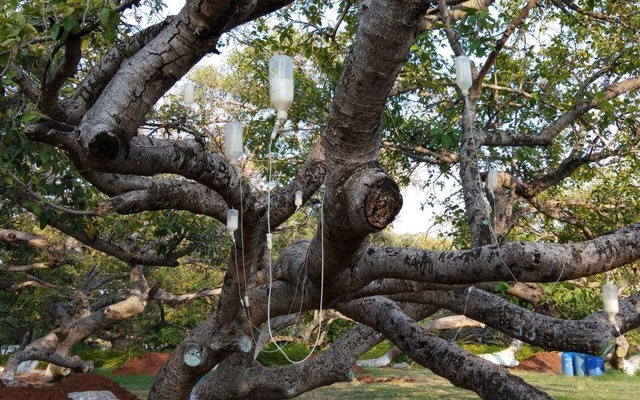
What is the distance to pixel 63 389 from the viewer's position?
8.09 m

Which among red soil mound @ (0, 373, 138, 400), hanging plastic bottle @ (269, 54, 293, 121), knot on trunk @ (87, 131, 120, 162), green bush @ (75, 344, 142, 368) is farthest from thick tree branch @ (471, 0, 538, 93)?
green bush @ (75, 344, 142, 368)

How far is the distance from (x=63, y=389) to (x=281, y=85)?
738cm

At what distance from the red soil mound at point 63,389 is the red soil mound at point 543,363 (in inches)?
446

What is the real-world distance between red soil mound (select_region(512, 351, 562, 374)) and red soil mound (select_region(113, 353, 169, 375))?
9596 mm

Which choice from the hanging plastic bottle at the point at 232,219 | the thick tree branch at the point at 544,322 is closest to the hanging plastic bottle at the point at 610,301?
the thick tree branch at the point at 544,322

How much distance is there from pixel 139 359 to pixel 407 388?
790cm

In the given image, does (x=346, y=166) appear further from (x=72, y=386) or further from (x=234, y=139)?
(x=72, y=386)

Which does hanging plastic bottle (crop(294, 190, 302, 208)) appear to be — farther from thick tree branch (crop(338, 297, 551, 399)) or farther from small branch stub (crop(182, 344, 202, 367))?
small branch stub (crop(182, 344, 202, 367))

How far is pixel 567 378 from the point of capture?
1398 cm

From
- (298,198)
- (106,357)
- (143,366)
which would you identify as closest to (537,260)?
(298,198)

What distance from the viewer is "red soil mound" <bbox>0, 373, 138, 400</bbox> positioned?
722cm

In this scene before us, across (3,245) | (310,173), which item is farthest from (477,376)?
(3,245)

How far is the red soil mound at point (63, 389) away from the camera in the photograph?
722 cm

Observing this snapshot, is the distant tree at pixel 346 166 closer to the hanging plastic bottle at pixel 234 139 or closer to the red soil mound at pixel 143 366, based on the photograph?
the hanging plastic bottle at pixel 234 139
